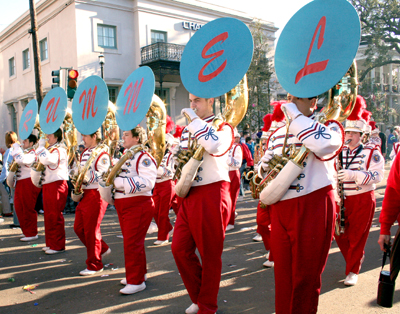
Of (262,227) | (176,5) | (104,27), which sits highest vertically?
(176,5)

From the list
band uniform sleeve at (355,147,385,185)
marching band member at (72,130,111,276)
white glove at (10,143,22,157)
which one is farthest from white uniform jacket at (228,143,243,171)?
white glove at (10,143,22,157)

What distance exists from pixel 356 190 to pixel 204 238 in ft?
6.68

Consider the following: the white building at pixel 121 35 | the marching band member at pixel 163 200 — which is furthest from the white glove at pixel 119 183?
the white building at pixel 121 35

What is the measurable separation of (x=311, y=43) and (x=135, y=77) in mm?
2239

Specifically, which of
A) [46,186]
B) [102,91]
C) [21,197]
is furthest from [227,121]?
[21,197]

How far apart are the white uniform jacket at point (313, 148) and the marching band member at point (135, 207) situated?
180 centimetres

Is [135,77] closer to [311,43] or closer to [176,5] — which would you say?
[311,43]

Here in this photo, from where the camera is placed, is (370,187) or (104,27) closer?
(370,187)

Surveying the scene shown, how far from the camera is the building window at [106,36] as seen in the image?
1811 centimetres

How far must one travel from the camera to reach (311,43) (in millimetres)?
2469

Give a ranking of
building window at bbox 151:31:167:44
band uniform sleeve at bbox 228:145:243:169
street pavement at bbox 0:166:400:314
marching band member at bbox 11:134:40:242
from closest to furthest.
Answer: street pavement at bbox 0:166:400:314 < band uniform sleeve at bbox 228:145:243:169 < marching band member at bbox 11:134:40:242 < building window at bbox 151:31:167:44

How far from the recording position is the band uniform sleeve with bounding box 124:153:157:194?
3954 mm

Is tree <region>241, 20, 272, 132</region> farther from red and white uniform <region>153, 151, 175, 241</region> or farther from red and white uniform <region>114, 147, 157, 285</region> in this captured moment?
red and white uniform <region>114, 147, 157, 285</region>

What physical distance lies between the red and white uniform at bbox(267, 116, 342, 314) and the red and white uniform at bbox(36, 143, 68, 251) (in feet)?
14.1
